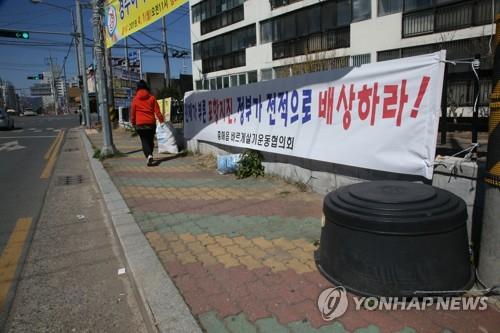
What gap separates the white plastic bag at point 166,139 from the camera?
32.8ft

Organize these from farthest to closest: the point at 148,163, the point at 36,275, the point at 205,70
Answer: the point at 205,70 → the point at 148,163 → the point at 36,275

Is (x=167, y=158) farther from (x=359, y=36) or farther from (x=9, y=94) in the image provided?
(x=9, y=94)

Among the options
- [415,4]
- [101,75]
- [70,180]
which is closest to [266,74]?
[415,4]

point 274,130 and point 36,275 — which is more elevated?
point 274,130

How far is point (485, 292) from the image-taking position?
264 cm

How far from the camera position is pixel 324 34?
22297 mm

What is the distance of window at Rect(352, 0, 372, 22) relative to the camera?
1952cm

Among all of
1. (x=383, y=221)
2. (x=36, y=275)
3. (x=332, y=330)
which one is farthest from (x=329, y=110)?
(x=36, y=275)

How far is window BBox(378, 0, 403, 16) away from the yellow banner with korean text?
1380 centimetres

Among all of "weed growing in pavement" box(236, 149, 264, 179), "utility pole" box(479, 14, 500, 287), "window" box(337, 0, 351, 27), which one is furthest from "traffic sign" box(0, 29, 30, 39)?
"utility pole" box(479, 14, 500, 287)

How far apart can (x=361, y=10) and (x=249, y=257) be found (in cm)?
1970

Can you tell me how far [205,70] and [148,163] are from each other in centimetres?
2855

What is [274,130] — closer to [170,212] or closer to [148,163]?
[170,212]

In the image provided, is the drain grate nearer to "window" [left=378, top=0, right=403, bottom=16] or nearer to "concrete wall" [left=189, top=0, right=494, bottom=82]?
"concrete wall" [left=189, top=0, right=494, bottom=82]
